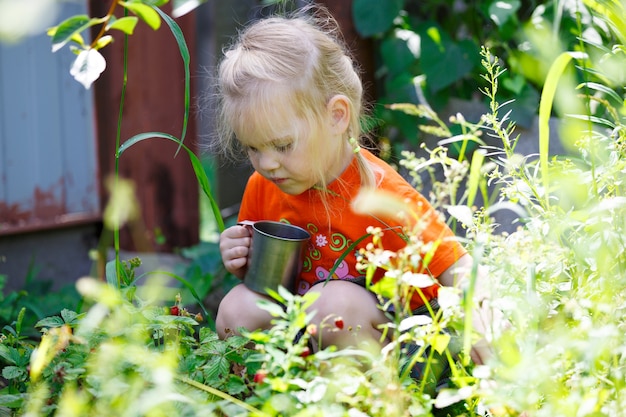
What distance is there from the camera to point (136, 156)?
136 inches

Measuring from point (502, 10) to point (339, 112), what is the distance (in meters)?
1.23

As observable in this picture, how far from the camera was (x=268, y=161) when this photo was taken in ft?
5.82

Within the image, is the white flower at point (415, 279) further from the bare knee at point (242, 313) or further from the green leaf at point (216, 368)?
the bare knee at point (242, 313)

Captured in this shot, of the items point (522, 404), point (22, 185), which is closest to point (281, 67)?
Result: point (522, 404)

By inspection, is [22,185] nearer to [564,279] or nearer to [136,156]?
[136,156]

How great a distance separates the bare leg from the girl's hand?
21cm

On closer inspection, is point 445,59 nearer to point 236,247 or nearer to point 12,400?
point 236,247

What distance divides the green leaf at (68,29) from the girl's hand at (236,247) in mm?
802

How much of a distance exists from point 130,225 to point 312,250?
1.73 meters

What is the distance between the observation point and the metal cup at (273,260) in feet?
5.62

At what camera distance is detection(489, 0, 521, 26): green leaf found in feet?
9.30

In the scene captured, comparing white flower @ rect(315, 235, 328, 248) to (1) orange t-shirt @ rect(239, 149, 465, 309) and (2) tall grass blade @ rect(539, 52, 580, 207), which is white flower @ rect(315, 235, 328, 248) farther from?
(2) tall grass blade @ rect(539, 52, 580, 207)

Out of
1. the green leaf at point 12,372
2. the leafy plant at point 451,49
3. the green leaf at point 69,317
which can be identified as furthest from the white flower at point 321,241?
the leafy plant at point 451,49

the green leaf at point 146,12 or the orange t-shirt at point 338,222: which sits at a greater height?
the green leaf at point 146,12
